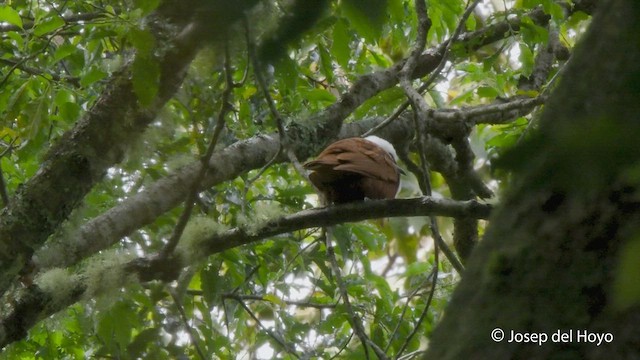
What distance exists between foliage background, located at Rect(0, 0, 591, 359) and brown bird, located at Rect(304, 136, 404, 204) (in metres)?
0.12

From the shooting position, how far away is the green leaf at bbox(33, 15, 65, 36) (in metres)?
3.24

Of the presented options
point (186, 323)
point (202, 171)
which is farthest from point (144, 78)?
point (186, 323)

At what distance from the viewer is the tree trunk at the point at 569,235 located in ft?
2.16

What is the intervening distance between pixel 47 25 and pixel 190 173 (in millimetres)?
822

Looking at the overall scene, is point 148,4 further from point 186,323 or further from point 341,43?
point 186,323

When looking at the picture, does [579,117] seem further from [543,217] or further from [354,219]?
[354,219]

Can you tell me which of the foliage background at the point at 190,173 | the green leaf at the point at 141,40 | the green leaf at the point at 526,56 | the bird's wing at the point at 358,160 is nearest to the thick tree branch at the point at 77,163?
the foliage background at the point at 190,173

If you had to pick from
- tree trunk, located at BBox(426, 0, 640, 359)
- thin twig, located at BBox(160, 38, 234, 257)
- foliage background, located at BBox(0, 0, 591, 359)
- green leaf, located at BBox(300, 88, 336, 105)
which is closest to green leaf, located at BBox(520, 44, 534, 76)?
foliage background, located at BBox(0, 0, 591, 359)

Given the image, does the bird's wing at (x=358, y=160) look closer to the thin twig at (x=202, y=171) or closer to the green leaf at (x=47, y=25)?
the thin twig at (x=202, y=171)

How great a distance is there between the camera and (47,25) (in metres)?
3.26

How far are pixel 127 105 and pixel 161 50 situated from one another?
0.32 metres

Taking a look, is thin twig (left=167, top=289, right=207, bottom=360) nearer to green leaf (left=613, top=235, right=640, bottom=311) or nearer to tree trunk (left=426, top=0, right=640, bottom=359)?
tree trunk (left=426, top=0, right=640, bottom=359)

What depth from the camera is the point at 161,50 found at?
269cm

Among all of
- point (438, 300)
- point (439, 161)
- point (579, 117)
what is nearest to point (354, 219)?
point (439, 161)
